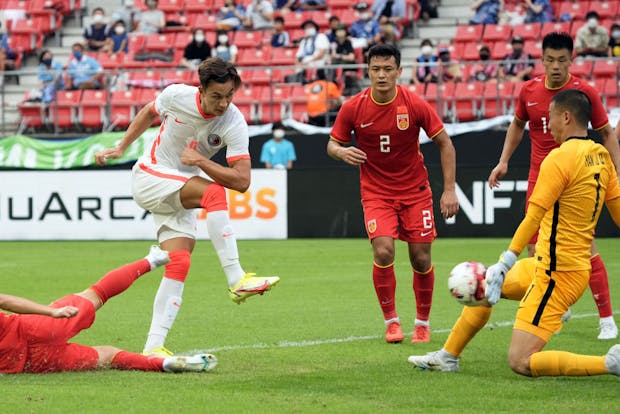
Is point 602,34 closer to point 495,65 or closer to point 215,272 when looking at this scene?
point 495,65

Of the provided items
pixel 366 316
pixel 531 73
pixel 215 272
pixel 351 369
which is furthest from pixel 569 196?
pixel 531 73

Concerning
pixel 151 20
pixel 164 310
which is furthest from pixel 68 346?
pixel 151 20

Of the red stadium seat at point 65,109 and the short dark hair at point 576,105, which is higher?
the short dark hair at point 576,105

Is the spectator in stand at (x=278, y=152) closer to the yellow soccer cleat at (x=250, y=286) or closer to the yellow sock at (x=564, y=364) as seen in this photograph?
the yellow soccer cleat at (x=250, y=286)

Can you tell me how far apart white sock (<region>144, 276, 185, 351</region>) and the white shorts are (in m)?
0.37

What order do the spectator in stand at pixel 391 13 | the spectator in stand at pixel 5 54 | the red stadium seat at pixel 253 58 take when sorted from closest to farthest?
the spectator in stand at pixel 391 13
the red stadium seat at pixel 253 58
the spectator in stand at pixel 5 54

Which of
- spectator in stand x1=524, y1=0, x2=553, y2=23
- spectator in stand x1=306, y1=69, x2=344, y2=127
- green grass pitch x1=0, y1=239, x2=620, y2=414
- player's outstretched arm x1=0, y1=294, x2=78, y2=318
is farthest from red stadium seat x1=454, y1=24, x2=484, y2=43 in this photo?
player's outstretched arm x1=0, y1=294, x2=78, y2=318

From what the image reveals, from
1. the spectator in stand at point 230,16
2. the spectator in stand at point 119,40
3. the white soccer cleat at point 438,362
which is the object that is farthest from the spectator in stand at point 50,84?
the white soccer cleat at point 438,362

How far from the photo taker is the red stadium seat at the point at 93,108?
2234 centimetres

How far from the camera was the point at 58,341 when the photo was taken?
277 inches

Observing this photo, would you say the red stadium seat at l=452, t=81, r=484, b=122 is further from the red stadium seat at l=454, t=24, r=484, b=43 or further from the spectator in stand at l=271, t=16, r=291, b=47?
the spectator in stand at l=271, t=16, r=291, b=47

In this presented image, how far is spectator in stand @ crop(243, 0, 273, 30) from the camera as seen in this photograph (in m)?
25.5

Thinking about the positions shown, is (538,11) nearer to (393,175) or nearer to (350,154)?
(393,175)

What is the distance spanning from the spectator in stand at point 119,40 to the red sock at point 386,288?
17662 millimetres
